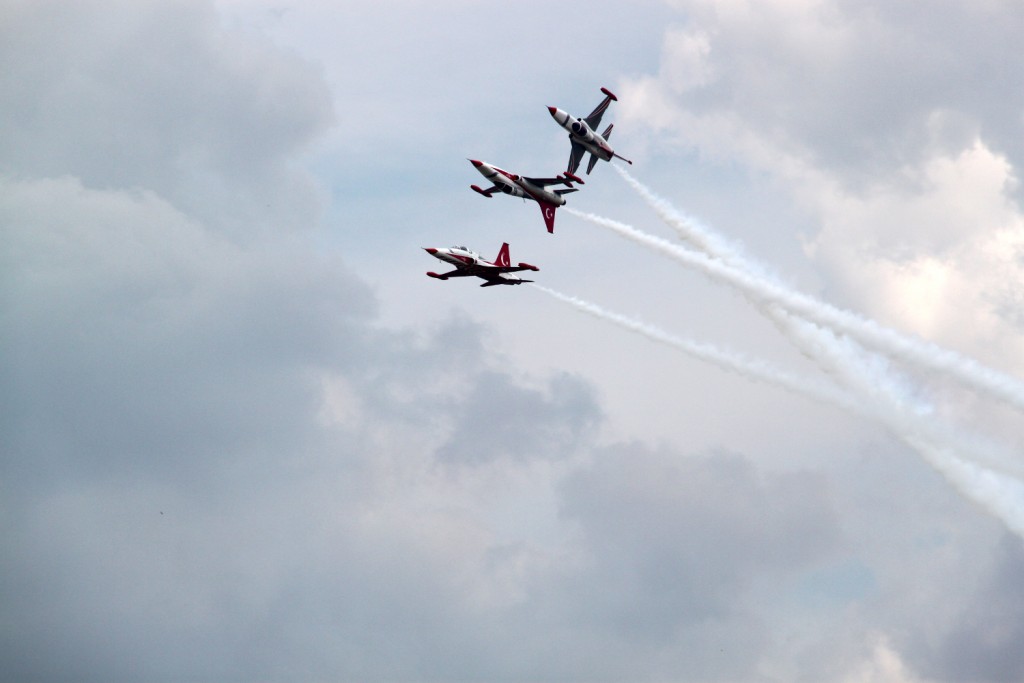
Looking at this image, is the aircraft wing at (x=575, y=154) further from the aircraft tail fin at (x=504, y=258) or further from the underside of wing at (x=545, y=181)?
the aircraft tail fin at (x=504, y=258)

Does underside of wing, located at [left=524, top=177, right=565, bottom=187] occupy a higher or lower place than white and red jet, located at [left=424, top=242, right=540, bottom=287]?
higher

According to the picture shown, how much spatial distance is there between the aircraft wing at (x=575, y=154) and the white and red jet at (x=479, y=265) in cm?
917

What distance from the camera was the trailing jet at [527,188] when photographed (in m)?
83.9

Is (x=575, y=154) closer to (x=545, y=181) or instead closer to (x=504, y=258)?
(x=545, y=181)

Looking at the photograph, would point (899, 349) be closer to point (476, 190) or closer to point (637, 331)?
point (637, 331)

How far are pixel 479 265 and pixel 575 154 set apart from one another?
1309 cm

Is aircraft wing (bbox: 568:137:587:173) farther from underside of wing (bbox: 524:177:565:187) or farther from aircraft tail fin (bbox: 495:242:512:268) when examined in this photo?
aircraft tail fin (bbox: 495:242:512:268)

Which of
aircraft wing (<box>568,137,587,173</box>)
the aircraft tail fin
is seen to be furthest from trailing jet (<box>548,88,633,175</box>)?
the aircraft tail fin

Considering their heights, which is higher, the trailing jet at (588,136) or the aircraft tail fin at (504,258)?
the trailing jet at (588,136)

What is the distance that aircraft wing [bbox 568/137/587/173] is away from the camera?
271 ft

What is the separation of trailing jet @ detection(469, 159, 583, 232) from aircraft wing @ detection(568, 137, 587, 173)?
1.66 m

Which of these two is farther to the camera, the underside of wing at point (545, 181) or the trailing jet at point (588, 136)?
the underside of wing at point (545, 181)

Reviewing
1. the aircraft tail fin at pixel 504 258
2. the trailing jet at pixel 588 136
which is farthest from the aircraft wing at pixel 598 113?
the aircraft tail fin at pixel 504 258

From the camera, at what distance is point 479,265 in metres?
82.4
